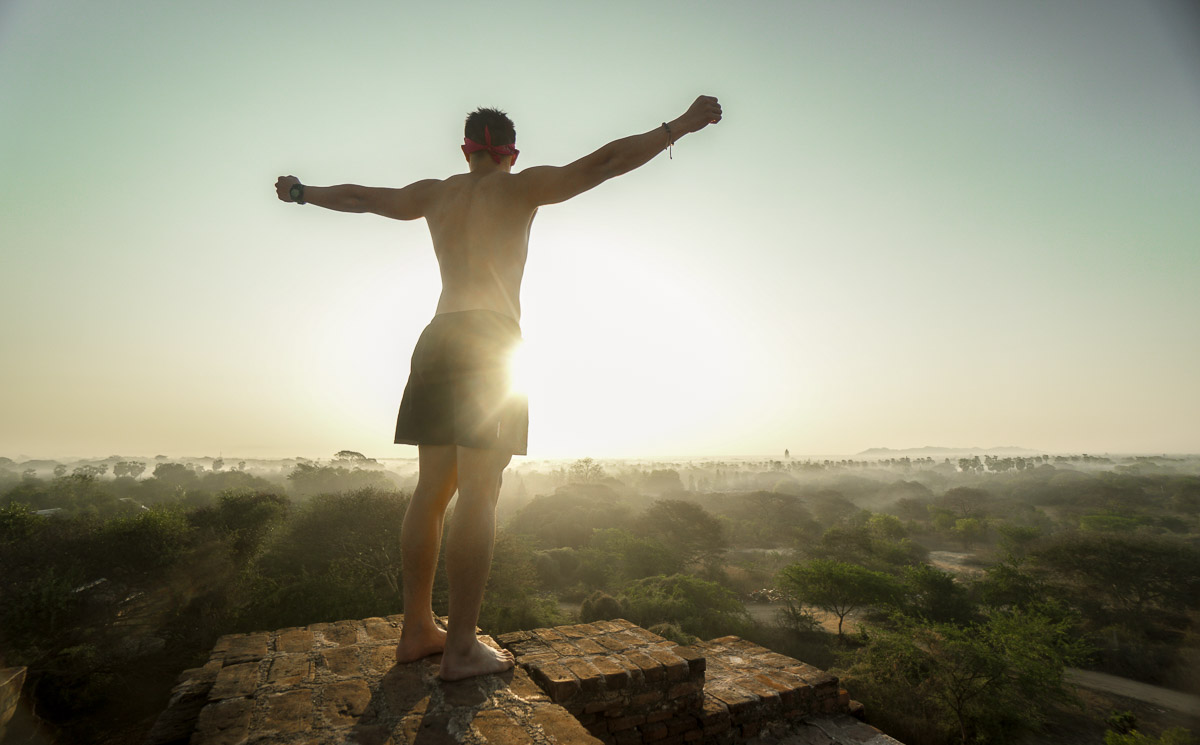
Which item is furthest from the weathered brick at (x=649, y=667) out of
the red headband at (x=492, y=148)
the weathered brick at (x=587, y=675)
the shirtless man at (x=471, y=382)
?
the red headband at (x=492, y=148)

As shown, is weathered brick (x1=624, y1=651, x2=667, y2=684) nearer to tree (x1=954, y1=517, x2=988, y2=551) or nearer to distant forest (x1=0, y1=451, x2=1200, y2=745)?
distant forest (x1=0, y1=451, x2=1200, y2=745)

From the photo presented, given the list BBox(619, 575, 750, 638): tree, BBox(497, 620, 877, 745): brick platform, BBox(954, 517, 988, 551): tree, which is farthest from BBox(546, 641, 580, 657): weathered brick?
BBox(954, 517, 988, 551): tree

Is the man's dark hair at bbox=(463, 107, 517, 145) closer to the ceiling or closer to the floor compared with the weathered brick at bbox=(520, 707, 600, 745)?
closer to the ceiling

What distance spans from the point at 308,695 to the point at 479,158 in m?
2.34

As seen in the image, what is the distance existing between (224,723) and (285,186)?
7.50ft

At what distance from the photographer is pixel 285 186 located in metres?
2.44

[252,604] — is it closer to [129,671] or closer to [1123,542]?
[129,671]

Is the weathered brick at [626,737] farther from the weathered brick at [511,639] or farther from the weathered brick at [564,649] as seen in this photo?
the weathered brick at [511,639]

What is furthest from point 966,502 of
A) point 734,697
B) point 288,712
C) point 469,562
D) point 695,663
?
point 288,712

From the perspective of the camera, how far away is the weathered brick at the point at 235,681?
1.77 meters

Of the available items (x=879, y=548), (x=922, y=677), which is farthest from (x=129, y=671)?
(x=879, y=548)

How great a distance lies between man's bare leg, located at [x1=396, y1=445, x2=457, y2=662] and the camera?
202cm

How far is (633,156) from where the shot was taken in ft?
6.07

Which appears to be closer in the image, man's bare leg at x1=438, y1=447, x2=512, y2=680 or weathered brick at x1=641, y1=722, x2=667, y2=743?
man's bare leg at x1=438, y1=447, x2=512, y2=680
